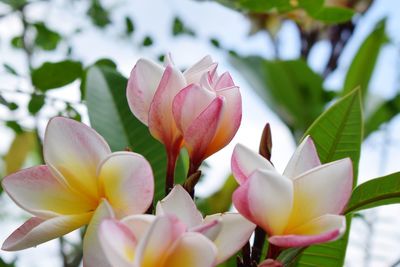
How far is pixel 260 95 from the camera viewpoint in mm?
1853

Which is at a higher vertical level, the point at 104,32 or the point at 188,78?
the point at 188,78

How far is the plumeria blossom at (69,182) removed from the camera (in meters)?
0.36

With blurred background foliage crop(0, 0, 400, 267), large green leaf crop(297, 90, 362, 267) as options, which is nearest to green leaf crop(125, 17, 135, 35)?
blurred background foliage crop(0, 0, 400, 267)

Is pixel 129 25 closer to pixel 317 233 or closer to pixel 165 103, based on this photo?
pixel 165 103

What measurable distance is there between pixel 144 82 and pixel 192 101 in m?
0.06

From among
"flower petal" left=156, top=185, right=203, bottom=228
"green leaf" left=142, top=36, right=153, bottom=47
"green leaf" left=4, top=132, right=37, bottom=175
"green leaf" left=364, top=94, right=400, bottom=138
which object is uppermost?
"flower petal" left=156, top=185, right=203, bottom=228

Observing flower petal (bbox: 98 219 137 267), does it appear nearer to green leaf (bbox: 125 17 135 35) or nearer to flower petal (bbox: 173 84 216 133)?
flower petal (bbox: 173 84 216 133)

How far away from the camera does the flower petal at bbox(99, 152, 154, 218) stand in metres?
0.35

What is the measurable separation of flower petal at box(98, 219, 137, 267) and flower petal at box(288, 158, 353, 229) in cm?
10

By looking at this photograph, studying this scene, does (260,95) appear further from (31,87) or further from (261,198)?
(261,198)

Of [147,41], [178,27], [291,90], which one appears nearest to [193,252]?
[147,41]

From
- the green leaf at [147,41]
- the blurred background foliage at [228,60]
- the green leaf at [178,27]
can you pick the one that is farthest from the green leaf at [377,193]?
the green leaf at [178,27]

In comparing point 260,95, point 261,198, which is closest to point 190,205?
point 261,198

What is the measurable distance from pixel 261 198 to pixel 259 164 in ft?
0.11
